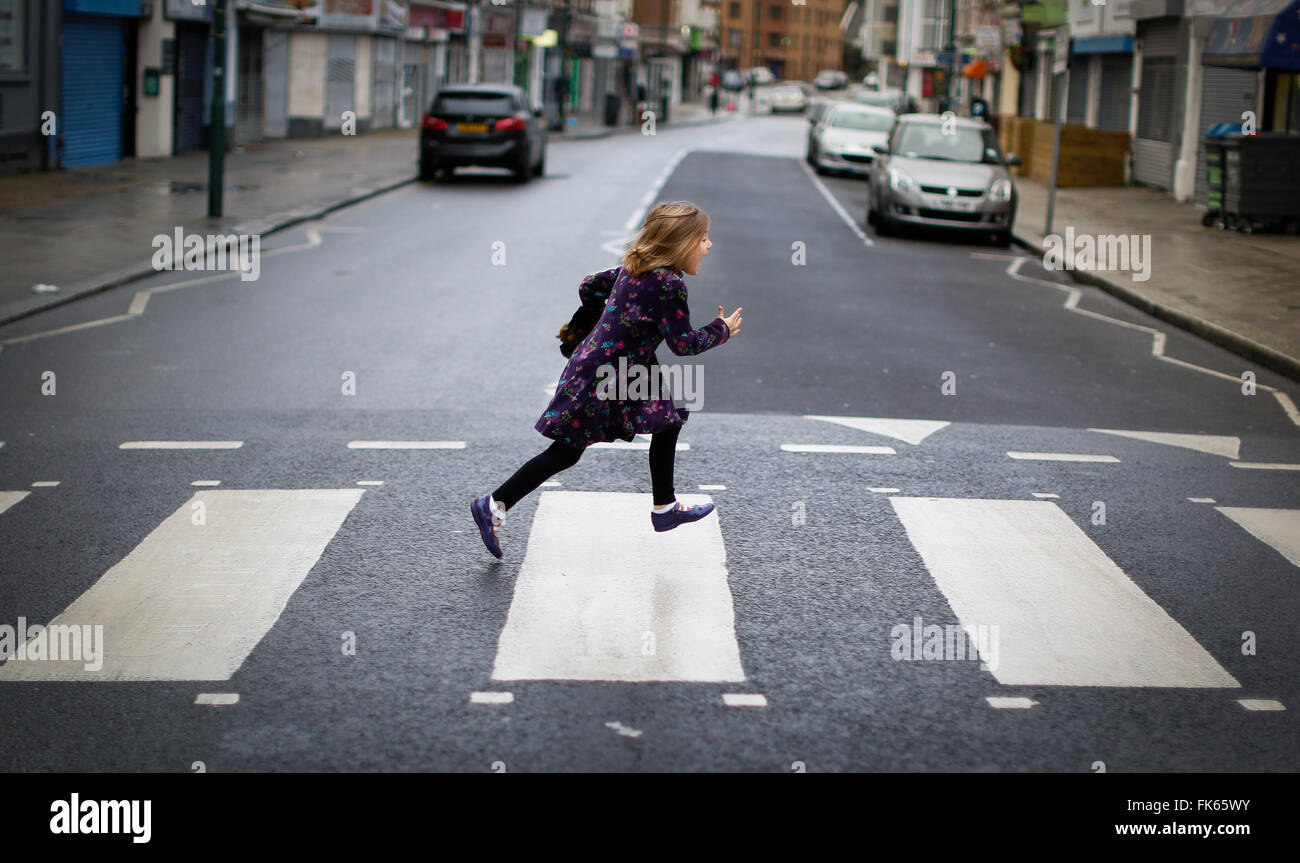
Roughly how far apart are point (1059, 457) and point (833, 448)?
1.21m

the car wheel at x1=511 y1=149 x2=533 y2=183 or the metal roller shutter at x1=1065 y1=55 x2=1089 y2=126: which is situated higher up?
the metal roller shutter at x1=1065 y1=55 x2=1089 y2=126

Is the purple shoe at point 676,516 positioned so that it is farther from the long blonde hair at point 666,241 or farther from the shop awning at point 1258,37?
the shop awning at point 1258,37

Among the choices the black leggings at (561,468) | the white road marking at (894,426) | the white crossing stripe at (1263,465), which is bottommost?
the white crossing stripe at (1263,465)

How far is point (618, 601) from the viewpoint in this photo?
19.1 ft

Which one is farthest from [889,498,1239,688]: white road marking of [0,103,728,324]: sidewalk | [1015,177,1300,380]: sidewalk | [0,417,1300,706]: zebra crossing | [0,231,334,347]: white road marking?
[0,103,728,324]: sidewalk

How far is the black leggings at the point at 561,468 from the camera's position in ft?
20.7

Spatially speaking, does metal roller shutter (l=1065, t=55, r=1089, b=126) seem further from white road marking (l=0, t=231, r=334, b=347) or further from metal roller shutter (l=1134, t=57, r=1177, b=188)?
white road marking (l=0, t=231, r=334, b=347)

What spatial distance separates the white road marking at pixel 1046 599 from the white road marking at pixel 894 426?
1557mm

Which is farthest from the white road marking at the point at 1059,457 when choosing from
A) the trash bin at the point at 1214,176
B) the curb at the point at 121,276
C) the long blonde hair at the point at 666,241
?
the trash bin at the point at 1214,176

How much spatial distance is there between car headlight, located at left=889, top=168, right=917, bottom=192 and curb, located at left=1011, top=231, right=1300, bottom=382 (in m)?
3.94

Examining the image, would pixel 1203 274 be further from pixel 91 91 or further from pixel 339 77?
pixel 339 77

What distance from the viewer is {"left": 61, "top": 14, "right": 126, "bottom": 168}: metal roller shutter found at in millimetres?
26109

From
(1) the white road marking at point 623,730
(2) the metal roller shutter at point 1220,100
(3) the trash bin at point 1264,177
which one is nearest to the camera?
(1) the white road marking at point 623,730

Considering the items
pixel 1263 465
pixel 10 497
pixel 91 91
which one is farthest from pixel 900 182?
pixel 10 497
